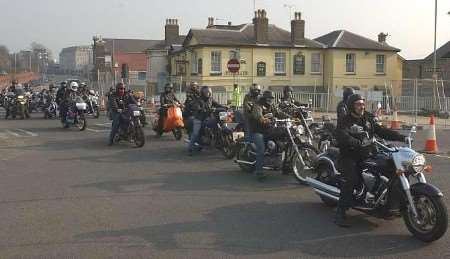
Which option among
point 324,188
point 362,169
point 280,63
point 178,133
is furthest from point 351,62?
point 362,169

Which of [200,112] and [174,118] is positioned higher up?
[200,112]

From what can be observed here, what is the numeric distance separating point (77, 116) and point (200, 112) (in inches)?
301

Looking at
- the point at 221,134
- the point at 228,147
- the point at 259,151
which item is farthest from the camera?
the point at 221,134

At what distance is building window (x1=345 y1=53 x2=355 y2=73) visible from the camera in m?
46.3

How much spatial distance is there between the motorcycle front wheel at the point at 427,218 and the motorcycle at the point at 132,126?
30.7ft

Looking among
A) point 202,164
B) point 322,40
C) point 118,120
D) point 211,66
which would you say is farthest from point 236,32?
point 202,164

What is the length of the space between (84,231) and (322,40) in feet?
145

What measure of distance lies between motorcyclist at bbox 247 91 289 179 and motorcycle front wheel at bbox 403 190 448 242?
380cm

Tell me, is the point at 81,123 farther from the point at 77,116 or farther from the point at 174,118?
the point at 174,118

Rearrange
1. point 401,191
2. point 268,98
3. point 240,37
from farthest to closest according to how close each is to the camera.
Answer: point 240,37 → point 268,98 → point 401,191

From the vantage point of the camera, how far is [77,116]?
64.6 ft

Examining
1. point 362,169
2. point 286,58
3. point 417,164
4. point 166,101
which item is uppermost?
point 286,58

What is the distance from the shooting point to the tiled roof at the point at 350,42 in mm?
46125

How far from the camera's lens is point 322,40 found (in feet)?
161
